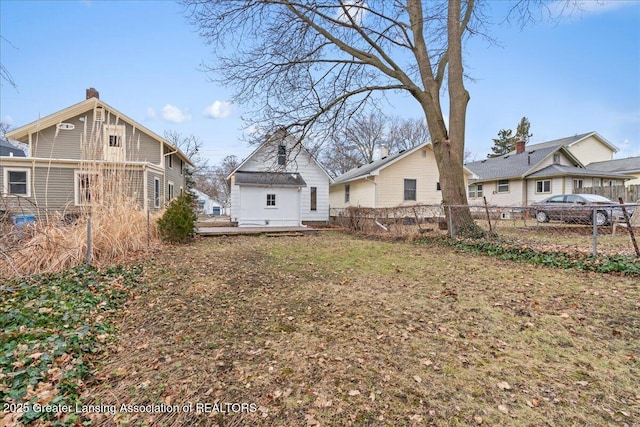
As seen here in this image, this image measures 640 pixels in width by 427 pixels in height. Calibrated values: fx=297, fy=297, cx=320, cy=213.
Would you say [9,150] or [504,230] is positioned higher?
[9,150]

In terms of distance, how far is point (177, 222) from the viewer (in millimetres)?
9320

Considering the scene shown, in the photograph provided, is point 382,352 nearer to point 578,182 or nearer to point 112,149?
point 112,149

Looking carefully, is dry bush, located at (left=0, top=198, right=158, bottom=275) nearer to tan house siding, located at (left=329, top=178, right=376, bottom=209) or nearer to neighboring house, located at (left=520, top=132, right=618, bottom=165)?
tan house siding, located at (left=329, top=178, right=376, bottom=209)

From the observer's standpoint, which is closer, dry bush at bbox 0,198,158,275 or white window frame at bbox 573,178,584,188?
dry bush at bbox 0,198,158,275

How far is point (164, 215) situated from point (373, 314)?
26.2ft

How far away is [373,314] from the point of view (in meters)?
3.64

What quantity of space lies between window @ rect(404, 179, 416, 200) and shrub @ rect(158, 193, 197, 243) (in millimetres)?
12478

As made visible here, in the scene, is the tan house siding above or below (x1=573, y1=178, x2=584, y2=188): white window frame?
below

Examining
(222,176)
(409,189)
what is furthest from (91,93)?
(222,176)

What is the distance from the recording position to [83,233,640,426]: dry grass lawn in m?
2.03

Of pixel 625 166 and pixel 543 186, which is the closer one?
pixel 543 186

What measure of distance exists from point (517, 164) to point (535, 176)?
9.01 feet

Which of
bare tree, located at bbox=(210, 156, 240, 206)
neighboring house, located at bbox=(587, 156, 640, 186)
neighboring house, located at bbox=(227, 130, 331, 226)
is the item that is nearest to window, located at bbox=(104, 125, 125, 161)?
neighboring house, located at bbox=(227, 130, 331, 226)

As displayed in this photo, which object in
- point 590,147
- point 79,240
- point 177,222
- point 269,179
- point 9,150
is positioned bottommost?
point 79,240
